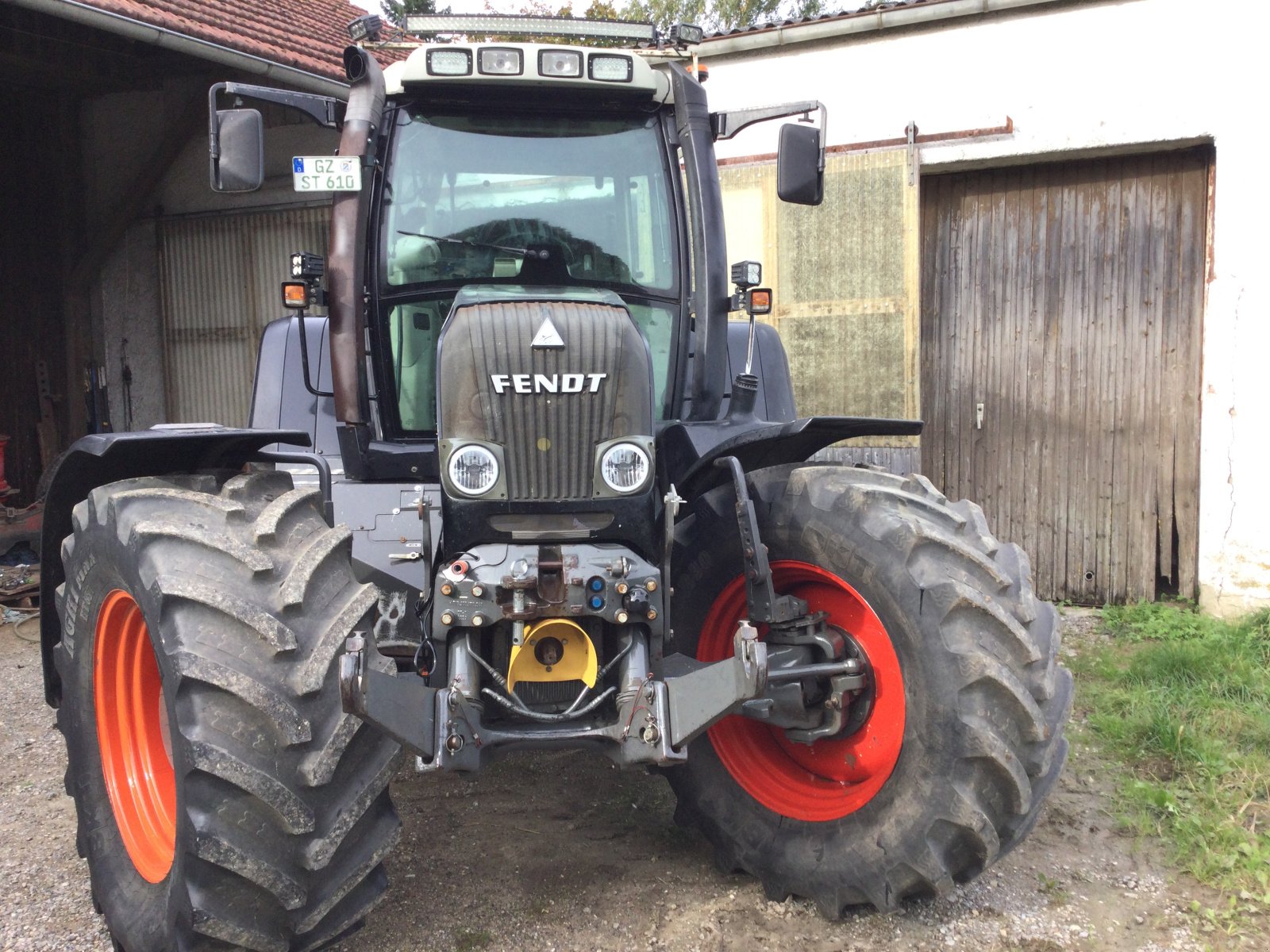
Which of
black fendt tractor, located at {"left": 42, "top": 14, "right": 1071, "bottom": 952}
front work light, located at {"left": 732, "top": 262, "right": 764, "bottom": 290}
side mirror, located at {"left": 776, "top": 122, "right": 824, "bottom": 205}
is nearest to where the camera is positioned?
black fendt tractor, located at {"left": 42, "top": 14, "right": 1071, "bottom": 952}

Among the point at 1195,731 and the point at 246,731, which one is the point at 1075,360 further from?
the point at 246,731

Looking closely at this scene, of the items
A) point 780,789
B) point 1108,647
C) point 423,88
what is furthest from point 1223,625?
point 423,88

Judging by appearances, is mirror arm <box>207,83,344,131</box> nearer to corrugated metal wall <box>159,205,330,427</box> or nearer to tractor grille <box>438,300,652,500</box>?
tractor grille <box>438,300,652,500</box>

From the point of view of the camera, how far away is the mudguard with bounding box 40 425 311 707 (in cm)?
279

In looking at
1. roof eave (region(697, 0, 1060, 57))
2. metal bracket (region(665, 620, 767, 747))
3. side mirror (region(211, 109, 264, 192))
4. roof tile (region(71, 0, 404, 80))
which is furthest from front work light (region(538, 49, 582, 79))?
roof eave (region(697, 0, 1060, 57))

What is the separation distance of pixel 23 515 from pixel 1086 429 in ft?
24.6

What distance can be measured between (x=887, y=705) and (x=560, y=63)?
7.07 ft

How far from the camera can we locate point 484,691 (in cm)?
244

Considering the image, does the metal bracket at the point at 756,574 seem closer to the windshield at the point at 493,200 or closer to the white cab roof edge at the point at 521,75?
the windshield at the point at 493,200

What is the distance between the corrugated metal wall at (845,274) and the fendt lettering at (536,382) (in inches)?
167

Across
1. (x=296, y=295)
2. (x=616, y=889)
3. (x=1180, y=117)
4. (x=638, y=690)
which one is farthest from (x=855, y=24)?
(x=616, y=889)

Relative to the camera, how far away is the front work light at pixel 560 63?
10.4ft

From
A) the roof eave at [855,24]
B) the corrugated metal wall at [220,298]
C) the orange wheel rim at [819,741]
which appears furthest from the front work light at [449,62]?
the corrugated metal wall at [220,298]

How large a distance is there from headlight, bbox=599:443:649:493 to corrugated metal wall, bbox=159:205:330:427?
7.40 meters
